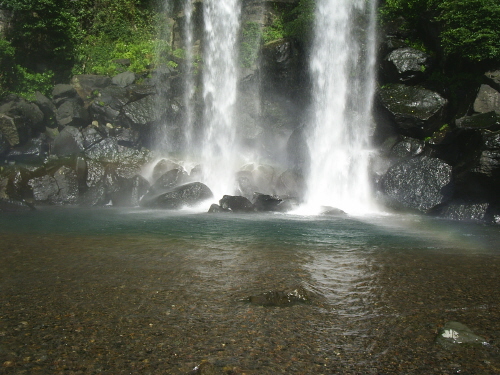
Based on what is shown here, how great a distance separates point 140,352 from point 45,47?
24.9 meters

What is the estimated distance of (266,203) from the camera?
14.9 metres

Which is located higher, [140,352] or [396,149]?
[396,149]

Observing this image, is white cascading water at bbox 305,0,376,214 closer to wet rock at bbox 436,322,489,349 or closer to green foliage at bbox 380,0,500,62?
green foliage at bbox 380,0,500,62

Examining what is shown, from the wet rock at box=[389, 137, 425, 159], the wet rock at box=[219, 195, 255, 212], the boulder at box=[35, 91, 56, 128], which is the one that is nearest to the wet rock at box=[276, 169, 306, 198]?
the wet rock at box=[219, 195, 255, 212]

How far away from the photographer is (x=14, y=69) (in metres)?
21.9

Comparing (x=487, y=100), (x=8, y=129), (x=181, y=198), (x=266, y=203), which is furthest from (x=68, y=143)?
(x=487, y=100)

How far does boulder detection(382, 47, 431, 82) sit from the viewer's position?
17281mm

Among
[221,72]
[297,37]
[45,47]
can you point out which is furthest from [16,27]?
[297,37]

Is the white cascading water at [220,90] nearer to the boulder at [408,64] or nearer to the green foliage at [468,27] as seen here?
the boulder at [408,64]

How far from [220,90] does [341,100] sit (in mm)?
6901

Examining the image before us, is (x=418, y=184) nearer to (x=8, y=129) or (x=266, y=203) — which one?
(x=266, y=203)

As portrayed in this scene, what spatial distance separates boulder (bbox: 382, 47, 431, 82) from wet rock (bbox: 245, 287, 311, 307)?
14958 mm

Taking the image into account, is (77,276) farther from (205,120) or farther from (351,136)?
(205,120)

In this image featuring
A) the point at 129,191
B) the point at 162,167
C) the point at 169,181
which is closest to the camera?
the point at 129,191
